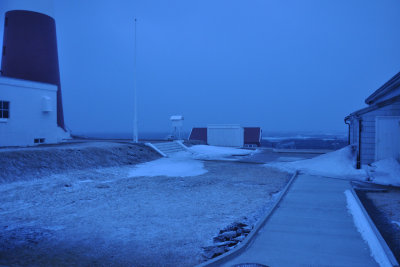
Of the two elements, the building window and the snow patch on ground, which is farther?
the building window

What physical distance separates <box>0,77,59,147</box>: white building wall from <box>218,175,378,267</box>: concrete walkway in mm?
14877

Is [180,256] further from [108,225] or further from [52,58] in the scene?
[52,58]

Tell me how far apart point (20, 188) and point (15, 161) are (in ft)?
7.42

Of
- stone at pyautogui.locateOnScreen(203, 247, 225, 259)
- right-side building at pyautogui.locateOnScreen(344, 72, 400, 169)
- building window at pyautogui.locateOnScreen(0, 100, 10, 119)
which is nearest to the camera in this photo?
stone at pyautogui.locateOnScreen(203, 247, 225, 259)

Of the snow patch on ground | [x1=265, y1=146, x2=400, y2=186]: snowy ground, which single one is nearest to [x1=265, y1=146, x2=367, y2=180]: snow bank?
[x1=265, y1=146, x2=400, y2=186]: snowy ground

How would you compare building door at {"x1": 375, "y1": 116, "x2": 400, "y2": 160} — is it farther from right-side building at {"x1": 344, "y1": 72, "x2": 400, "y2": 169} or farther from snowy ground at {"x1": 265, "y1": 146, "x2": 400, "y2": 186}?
snowy ground at {"x1": 265, "y1": 146, "x2": 400, "y2": 186}

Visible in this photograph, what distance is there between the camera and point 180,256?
4.49 m

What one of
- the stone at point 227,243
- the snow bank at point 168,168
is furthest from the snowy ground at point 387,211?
the snow bank at point 168,168

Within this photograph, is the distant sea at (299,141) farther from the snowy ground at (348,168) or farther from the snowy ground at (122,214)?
the snowy ground at (348,168)

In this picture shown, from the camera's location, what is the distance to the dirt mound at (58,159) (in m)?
10.5

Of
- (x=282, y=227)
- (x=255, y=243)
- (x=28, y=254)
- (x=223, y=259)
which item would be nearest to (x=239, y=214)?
(x=282, y=227)

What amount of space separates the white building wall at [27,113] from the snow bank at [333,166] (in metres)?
13.6

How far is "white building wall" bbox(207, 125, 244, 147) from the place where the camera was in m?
27.3

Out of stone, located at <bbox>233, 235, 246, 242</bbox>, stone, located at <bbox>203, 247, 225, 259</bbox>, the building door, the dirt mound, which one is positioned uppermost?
the building door
